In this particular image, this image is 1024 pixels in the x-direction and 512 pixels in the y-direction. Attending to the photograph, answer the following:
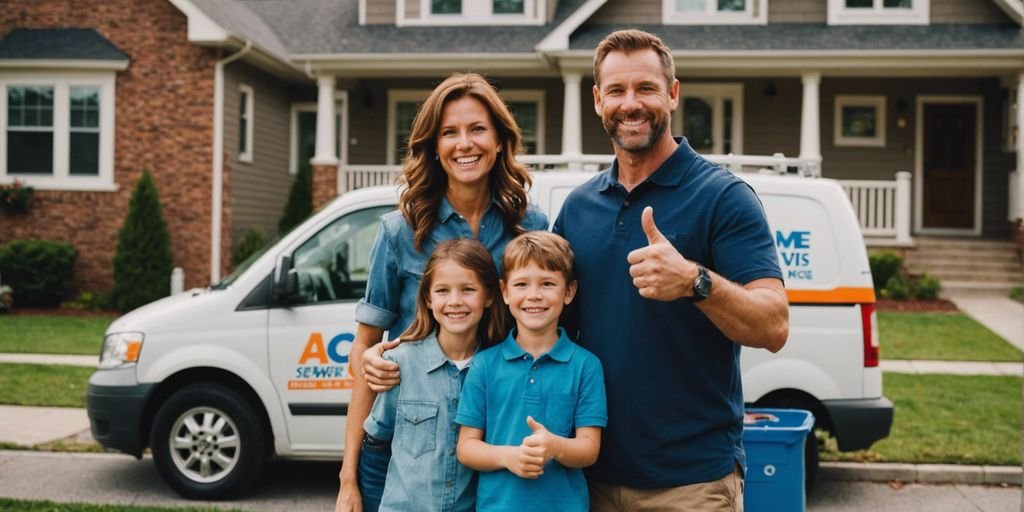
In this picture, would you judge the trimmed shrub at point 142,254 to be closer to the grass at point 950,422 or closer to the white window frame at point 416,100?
the white window frame at point 416,100

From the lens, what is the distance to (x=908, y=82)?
19.2 metres

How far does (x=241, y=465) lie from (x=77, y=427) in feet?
9.22

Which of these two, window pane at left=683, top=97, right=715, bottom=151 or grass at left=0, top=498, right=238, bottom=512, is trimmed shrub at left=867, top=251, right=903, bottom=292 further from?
grass at left=0, top=498, right=238, bottom=512

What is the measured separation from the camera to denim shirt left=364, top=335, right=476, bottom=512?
2.74m

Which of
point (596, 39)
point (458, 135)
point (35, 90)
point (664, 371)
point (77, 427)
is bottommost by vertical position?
point (77, 427)

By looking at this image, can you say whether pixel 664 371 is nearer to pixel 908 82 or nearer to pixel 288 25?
pixel 908 82

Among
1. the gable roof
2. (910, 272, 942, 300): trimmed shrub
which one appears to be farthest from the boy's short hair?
the gable roof

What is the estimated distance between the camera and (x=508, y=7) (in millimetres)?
19391

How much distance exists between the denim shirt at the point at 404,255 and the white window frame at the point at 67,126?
51.5 feet

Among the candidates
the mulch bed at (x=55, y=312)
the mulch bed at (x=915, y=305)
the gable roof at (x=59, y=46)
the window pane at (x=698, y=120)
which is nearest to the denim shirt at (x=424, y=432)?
the mulch bed at (x=915, y=305)

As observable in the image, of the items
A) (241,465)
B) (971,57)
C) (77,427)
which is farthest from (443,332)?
(971,57)

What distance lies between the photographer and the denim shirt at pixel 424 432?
274 centimetres

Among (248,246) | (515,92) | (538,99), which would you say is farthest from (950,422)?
(515,92)

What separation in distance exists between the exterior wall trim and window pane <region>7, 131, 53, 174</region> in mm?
16657
